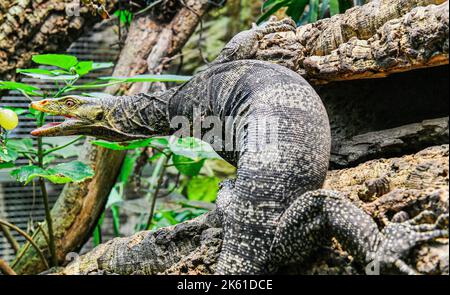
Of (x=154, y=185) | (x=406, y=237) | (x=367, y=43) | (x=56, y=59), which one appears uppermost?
(x=56, y=59)

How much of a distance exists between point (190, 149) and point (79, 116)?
93cm

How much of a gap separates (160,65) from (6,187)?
88.3 inches

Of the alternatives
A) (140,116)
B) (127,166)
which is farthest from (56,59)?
(127,166)

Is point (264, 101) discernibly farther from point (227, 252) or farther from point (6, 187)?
point (6, 187)

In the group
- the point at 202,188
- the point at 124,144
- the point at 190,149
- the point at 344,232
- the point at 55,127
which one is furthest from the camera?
the point at 202,188

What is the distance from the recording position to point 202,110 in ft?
9.20

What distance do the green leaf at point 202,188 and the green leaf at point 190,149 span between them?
77.2 inches

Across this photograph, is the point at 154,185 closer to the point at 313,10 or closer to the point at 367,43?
the point at 313,10

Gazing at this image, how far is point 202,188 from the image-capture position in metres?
5.76

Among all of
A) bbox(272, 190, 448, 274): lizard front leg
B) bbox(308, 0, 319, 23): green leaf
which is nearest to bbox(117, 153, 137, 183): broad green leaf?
bbox(308, 0, 319, 23): green leaf

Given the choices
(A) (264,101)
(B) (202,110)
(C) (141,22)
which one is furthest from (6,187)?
(A) (264,101)

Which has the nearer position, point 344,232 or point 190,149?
point 344,232

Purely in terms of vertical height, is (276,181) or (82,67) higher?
(82,67)

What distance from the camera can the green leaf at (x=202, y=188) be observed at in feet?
18.8
